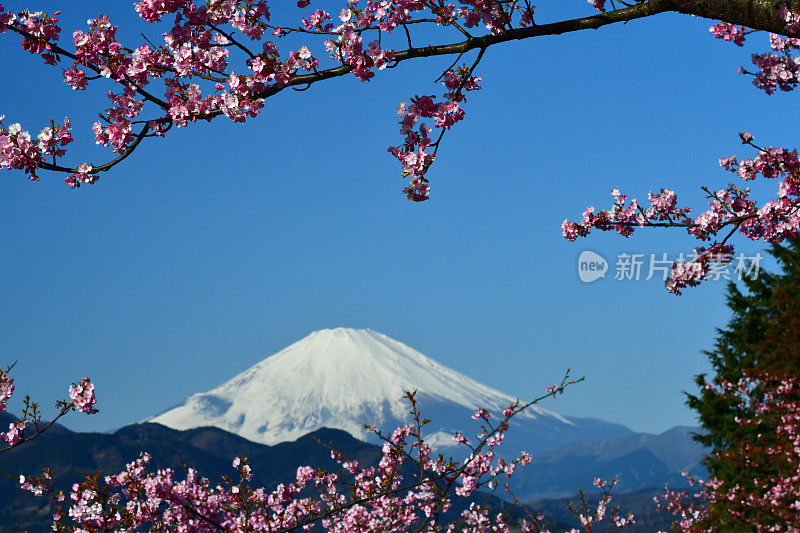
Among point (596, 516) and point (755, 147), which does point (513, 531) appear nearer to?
point (596, 516)

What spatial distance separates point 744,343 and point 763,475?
6.44 metres

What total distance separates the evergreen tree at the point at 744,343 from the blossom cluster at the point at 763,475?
0.44 metres

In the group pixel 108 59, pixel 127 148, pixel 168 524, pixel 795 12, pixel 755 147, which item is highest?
pixel 755 147

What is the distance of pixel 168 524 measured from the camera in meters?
7.51

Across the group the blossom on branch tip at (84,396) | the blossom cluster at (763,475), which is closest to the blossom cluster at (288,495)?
the blossom on branch tip at (84,396)

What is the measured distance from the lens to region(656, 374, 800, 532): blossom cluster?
45.9 feet

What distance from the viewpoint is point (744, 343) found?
25.2 m

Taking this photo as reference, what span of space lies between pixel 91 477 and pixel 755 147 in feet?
19.2

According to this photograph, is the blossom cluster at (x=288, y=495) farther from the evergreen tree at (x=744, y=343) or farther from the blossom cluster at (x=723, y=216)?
the evergreen tree at (x=744, y=343)

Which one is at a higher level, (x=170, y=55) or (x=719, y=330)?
(x=719, y=330)

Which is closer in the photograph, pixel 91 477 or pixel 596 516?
pixel 91 477

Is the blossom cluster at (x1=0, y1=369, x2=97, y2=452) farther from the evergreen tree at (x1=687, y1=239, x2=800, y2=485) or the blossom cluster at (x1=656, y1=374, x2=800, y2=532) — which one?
the evergreen tree at (x1=687, y1=239, x2=800, y2=485)

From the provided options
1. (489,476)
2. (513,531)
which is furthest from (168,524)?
(513,531)

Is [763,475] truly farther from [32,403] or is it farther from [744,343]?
[32,403]
